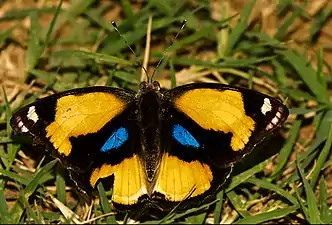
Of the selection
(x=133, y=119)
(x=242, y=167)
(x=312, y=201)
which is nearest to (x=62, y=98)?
(x=133, y=119)

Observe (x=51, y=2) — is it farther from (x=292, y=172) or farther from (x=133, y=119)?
(x=292, y=172)

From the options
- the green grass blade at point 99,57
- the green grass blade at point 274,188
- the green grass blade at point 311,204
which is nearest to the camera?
the green grass blade at point 311,204

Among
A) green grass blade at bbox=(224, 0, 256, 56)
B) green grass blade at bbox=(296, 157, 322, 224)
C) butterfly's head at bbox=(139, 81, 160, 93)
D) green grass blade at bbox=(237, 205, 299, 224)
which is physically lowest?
green grass blade at bbox=(237, 205, 299, 224)

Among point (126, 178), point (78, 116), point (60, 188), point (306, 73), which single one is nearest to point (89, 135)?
point (78, 116)

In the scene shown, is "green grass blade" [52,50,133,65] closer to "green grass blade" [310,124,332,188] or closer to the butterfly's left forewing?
the butterfly's left forewing

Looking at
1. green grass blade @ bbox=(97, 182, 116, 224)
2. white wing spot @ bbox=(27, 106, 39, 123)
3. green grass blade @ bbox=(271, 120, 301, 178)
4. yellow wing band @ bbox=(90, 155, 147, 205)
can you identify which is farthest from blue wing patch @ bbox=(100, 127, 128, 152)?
green grass blade @ bbox=(271, 120, 301, 178)

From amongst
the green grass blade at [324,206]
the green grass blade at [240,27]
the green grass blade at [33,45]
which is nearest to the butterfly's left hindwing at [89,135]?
the green grass blade at [324,206]

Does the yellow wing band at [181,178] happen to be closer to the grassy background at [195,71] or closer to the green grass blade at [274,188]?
the grassy background at [195,71]

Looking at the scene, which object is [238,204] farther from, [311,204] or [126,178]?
[126,178]
